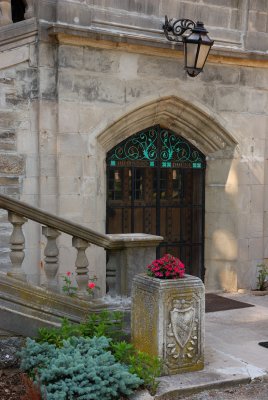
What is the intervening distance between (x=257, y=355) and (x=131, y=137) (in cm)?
374

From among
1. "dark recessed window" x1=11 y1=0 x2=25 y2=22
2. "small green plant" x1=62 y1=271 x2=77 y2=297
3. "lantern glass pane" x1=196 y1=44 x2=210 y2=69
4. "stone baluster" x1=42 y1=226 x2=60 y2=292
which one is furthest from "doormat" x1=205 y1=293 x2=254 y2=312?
"dark recessed window" x1=11 y1=0 x2=25 y2=22

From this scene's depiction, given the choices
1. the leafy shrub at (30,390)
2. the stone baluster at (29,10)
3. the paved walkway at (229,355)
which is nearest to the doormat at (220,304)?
the paved walkway at (229,355)

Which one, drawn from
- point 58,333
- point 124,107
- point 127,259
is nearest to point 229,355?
point 127,259

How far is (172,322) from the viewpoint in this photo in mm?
4480

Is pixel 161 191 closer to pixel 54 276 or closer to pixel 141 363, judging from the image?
pixel 54 276

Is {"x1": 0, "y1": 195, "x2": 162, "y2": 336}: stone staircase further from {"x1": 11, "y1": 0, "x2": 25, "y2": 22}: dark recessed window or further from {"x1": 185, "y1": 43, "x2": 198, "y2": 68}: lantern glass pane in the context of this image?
{"x1": 11, "y1": 0, "x2": 25, "y2": 22}: dark recessed window

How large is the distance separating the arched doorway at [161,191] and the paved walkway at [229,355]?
1.66 meters

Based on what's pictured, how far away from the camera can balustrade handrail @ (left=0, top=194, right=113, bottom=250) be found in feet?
15.9

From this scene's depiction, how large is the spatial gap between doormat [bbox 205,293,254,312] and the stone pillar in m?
2.30

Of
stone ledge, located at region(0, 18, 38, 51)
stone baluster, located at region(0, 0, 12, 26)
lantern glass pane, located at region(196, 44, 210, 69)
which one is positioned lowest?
lantern glass pane, located at region(196, 44, 210, 69)

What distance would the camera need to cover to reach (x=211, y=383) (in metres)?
4.43

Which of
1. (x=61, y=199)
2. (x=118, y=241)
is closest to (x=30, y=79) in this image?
(x=61, y=199)

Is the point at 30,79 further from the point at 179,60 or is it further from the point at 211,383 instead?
the point at 211,383

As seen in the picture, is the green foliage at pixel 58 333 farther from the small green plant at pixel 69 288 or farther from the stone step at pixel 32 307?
the small green plant at pixel 69 288
